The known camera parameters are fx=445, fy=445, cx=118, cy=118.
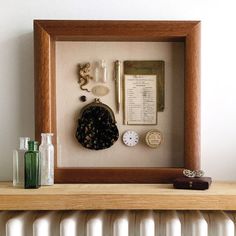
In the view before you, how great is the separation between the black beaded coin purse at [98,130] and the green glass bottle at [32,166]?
0.15m

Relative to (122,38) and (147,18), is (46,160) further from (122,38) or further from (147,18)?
(147,18)

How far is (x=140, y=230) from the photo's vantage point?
4.10 ft

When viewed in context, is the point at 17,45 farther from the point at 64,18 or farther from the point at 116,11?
the point at 116,11

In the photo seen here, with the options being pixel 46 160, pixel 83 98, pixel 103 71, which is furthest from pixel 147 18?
pixel 46 160

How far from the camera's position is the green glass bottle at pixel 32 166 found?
1.26 meters

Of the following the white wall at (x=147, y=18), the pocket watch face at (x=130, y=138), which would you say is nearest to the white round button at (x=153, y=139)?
the pocket watch face at (x=130, y=138)

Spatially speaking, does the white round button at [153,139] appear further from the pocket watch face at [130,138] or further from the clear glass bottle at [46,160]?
the clear glass bottle at [46,160]

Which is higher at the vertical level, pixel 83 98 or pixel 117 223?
pixel 83 98

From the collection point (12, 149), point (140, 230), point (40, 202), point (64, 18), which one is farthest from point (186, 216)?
point (64, 18)

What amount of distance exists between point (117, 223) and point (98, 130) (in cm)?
29

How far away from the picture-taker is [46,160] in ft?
4.27

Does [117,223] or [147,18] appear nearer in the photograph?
[117,223]

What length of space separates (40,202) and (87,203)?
0.12 meters

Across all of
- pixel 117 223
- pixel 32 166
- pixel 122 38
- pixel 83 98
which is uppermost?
pixel 122 38
